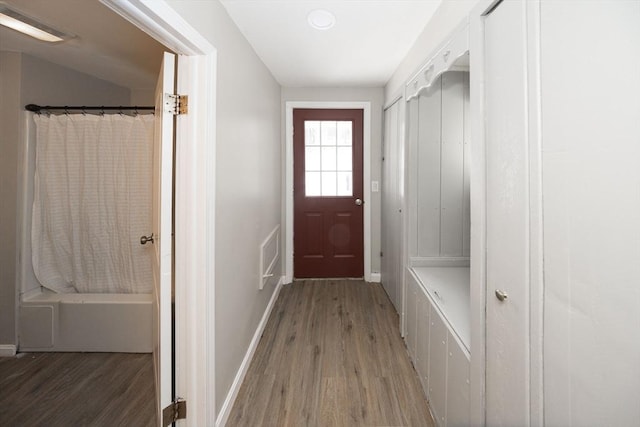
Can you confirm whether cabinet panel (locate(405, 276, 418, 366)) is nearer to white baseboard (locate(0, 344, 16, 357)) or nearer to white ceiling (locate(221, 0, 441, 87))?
white ceiling (locate(221, 0, 441, 87))

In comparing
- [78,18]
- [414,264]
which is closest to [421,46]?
[414,264]

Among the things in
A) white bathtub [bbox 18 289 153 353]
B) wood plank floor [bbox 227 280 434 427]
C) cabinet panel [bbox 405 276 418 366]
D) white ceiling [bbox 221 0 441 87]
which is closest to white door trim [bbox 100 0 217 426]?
wood plank floor [bbox 227 280 434 427]

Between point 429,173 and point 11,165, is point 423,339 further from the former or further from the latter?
point 11,165

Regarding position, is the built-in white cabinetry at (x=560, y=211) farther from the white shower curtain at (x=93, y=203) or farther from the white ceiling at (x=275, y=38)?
the white shower curtain at (x=93, y=203)

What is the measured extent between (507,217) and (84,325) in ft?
8.92

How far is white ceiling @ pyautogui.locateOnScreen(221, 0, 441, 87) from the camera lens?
167 centimetres

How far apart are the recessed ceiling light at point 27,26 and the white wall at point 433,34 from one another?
231cm

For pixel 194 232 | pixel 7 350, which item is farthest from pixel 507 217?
pixel 7 350

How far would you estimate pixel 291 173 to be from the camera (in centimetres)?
347

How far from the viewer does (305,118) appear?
137 inches

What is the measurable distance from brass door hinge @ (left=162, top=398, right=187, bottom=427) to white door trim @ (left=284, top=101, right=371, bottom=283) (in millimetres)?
2216

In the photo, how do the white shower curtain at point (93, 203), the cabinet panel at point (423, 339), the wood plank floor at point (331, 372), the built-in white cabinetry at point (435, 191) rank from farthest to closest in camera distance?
1. the white shower curtain at point (93, 203)
2. the built-in white cabinetry at point (435, 191)
3. the cabinet panel at point (423, 339)
4. the wood plank floor at point (331, 372)

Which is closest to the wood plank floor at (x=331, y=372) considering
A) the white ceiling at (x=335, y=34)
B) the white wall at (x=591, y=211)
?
the white wall at (x=591, y=211)

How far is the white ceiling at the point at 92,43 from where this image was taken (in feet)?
5.27
